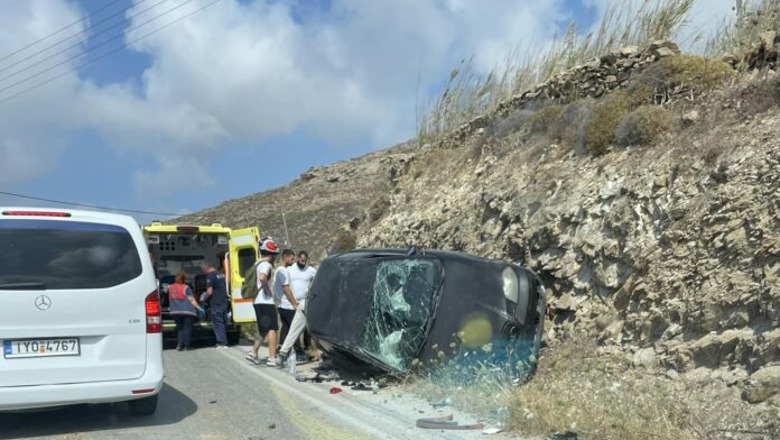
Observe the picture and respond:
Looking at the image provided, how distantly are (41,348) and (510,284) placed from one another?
187 inches

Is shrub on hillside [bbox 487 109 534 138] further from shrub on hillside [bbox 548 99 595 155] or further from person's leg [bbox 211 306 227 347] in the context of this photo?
person's leg [bbox 211 306 227 347]

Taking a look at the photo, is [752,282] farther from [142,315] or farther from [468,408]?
[142,315]

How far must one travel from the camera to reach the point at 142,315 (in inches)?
270

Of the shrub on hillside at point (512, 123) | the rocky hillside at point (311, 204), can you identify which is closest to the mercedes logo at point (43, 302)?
the shrub on hillside at point (512, 123)

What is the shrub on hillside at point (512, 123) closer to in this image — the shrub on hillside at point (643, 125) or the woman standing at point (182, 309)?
the shrub on hillside at point (643, 125)

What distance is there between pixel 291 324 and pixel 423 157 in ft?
26.4

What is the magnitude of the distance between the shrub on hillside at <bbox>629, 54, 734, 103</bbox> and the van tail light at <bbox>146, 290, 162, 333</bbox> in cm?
782

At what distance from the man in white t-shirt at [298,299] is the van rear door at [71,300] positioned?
12.4 ft

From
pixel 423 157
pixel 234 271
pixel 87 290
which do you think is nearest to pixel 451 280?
pixel 87 290

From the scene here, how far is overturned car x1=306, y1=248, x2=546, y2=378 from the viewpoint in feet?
26.0

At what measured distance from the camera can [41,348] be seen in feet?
20.9

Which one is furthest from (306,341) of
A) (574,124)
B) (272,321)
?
(574,124)

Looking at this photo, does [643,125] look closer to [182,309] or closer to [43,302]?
[43,302]

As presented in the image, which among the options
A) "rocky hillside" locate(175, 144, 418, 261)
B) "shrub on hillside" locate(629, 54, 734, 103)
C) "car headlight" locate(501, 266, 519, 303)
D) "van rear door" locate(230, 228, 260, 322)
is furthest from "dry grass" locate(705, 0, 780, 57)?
"rocky hillside" locate(175, 144, 418, 261)
